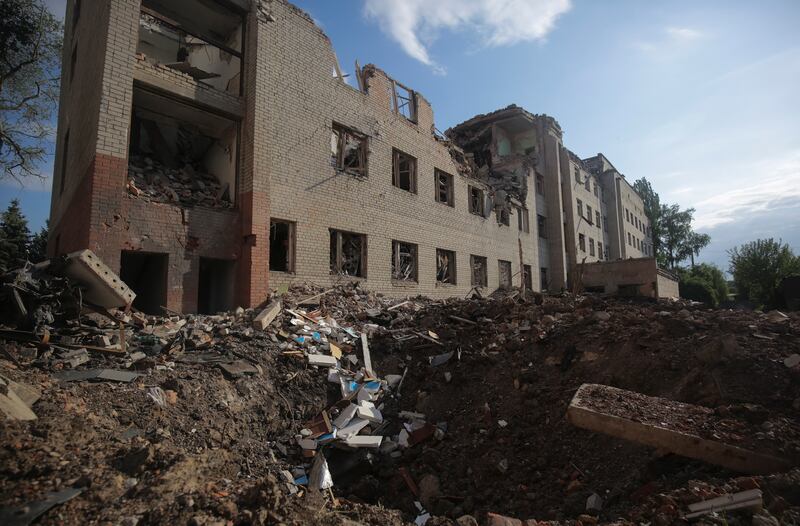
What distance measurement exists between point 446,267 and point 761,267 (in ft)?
91.5

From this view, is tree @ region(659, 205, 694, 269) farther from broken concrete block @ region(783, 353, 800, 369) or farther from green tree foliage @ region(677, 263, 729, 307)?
broken concrete block @ region(783, 353, 800, 369)

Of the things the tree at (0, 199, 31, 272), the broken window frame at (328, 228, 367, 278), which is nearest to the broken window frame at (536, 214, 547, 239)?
the broken window frame at (328, 228, 367, 278)

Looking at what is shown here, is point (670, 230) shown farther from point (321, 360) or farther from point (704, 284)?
point (321, 360)

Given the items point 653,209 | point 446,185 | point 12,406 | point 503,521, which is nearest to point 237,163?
point 12,406

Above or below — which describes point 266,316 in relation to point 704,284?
below

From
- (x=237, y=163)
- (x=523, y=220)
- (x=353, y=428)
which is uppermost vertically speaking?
(x=523, y=220)

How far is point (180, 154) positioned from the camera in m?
11.6

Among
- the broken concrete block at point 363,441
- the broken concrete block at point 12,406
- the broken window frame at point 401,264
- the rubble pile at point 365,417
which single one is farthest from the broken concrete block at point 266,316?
the broken window frame at point 401,264

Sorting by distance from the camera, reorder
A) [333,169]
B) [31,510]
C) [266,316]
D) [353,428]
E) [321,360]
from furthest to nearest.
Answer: [333,169], [266,316], [321,360], [353,428], [31,510]

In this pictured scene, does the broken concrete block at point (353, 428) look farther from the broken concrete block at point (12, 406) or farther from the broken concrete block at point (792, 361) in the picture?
the broken concrete block at point (792, 361)

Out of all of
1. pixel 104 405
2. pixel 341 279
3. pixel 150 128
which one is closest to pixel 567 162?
pixel 341 279

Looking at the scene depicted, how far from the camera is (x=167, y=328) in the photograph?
7273 millimetres

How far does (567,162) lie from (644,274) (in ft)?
36.6

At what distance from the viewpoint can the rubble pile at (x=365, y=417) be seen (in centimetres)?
295
